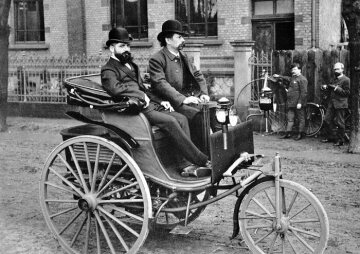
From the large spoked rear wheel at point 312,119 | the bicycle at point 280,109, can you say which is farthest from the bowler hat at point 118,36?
the large spoked rear wheel at point 312,119

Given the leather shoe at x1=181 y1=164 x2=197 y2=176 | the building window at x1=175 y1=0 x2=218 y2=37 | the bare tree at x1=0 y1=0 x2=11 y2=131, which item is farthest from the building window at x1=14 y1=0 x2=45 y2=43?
the leather shoe at x1=181 y1=164 x2=197 y2=176

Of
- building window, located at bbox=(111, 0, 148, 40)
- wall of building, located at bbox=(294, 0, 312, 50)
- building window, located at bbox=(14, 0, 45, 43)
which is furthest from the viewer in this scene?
building window, located at bbox=(14, 0, 45, 43)

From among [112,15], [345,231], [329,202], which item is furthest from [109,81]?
[112,15]

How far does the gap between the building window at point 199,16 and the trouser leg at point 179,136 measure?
569 inches

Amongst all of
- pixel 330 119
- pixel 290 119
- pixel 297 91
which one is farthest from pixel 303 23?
pixel 330 119

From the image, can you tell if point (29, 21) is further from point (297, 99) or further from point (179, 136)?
point (179, 136)

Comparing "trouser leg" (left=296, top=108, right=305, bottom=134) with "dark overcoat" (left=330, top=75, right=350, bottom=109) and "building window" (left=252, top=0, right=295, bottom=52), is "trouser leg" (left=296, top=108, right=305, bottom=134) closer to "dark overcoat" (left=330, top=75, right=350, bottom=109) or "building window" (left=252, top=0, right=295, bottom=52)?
"dark overcoat" (left=330, top=75, right=350, bottom=109)

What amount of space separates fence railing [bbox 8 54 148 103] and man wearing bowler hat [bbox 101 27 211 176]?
509 inches

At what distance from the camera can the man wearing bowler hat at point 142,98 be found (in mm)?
5824

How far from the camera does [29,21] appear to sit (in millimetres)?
23672

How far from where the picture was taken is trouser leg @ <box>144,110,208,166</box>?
229 inches

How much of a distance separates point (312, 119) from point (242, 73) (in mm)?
2608

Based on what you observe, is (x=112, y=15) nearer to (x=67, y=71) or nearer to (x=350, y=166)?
(x=67, y=71)

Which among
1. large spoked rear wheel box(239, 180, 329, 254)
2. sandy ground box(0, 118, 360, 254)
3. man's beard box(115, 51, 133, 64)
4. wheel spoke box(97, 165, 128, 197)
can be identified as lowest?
sandy ground box(0, 118, 360, 254)
